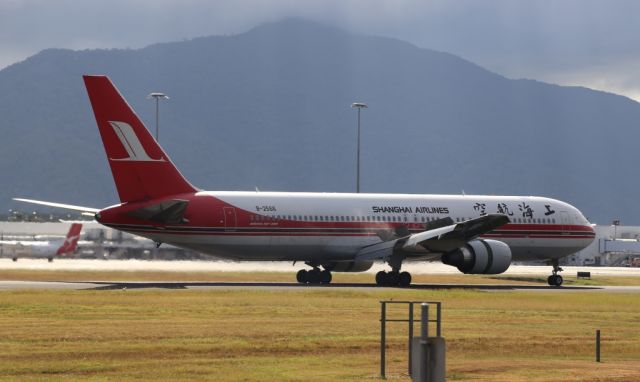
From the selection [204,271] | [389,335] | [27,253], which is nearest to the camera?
[389,335]

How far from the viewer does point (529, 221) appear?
2408 inches

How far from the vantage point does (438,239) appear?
176ft

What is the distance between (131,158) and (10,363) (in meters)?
26.4

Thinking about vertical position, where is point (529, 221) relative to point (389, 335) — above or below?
above

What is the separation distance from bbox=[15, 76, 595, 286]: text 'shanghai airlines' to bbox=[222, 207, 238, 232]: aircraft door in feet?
0.14

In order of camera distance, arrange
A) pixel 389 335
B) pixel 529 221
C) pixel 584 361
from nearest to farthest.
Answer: pixel 584 361
pixel 389 335
pixel 529 221

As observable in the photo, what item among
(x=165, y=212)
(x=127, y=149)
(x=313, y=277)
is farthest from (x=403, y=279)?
(x=127, y=149)

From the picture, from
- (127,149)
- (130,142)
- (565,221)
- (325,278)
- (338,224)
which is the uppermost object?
(130,142)

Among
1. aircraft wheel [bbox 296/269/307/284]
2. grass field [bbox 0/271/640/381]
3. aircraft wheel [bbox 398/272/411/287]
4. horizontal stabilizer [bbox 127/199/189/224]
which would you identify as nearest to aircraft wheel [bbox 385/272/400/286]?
aircraft wheel [bbox 398/272/411/287]

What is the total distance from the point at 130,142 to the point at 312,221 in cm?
935

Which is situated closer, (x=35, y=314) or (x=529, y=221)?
(x=35, y=314)

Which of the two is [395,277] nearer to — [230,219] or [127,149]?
[230,219]

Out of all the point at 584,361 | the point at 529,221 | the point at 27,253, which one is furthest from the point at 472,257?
the point at 27,253

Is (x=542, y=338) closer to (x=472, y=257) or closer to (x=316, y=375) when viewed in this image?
(x=316, y=375)
